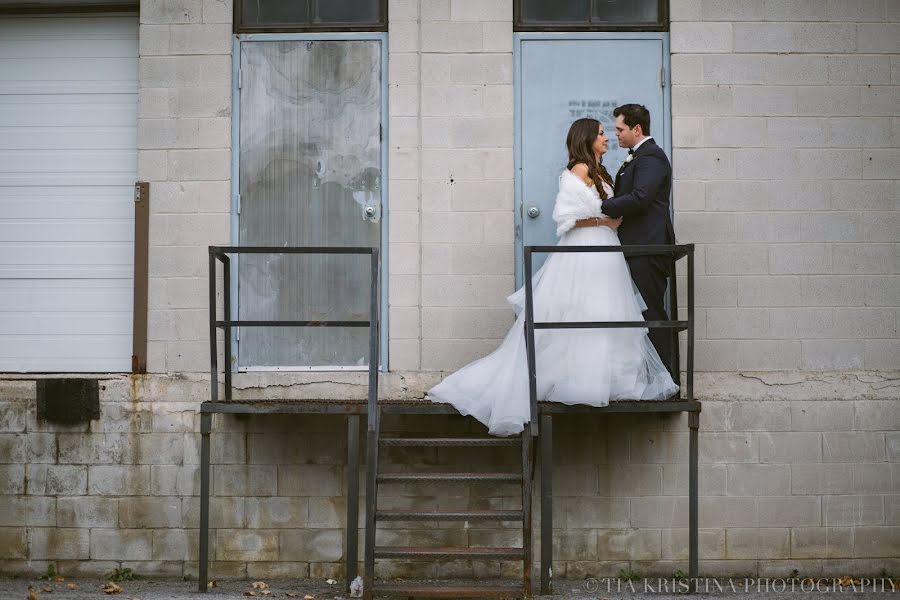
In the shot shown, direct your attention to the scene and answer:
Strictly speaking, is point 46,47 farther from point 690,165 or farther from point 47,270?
point 690,165

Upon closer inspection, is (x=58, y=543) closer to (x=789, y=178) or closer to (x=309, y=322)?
(x=309, y=322)

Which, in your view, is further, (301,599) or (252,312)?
(252,312)

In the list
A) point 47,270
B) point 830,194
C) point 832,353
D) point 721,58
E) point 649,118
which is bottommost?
point 832,353

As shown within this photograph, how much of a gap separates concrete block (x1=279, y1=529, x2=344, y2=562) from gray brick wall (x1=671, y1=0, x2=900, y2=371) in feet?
8.08

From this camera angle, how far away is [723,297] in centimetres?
647

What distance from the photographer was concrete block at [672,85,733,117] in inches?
256

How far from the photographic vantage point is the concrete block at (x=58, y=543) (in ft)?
21.2

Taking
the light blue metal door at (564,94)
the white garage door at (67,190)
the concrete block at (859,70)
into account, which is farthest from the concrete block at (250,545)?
the concrete block at (859,70)

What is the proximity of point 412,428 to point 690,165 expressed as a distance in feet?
7.56

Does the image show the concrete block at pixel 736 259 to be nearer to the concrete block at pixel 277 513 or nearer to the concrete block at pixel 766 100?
the concrete block at pixel 766 100

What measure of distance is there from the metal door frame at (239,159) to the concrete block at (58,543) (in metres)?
1.37

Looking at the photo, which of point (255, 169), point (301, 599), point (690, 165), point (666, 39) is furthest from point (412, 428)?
point (666, 39)

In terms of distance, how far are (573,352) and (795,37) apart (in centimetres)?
246

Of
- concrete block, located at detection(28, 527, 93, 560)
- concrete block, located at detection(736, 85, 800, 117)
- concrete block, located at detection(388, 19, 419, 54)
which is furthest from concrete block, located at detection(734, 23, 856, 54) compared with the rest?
concrete block, located at detection(28, 527, 93, 560)
